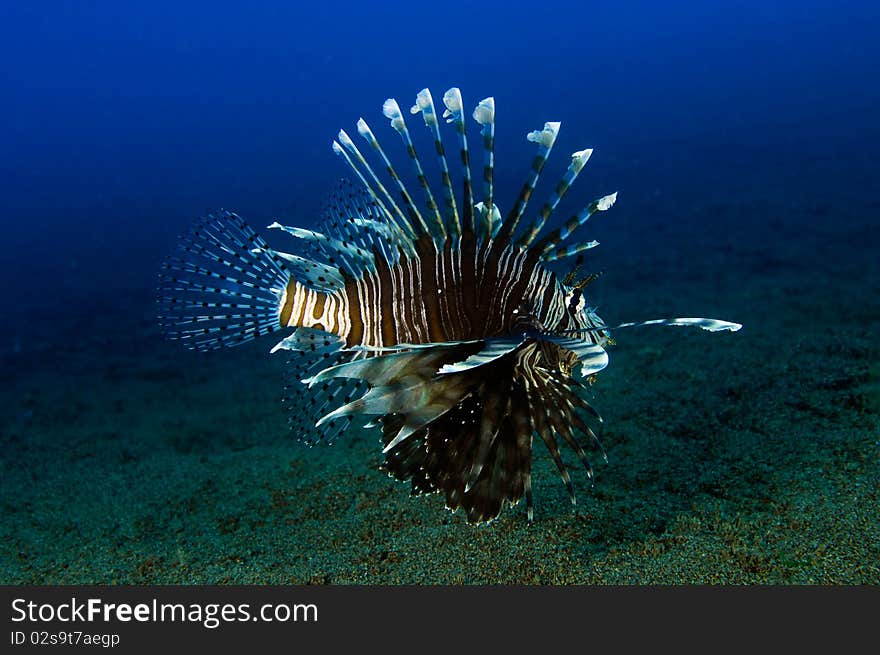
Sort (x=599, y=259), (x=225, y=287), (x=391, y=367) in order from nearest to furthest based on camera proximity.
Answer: (x=391, y=367), (x=225, y=287), (x=599, y=259)

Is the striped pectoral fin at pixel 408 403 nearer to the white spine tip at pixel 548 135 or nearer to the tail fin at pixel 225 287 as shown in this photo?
the tail fin at pixel 225 287

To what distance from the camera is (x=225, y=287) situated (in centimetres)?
385

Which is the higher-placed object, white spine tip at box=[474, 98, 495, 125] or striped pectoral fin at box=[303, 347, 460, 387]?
white spine tip at box=[474, 98, 495, 125]

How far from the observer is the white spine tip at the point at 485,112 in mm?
3104

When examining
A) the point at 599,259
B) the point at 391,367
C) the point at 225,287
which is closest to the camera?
the point at 391,367

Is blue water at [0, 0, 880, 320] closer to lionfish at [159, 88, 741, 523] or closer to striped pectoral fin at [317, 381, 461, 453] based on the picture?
lionfish at [159, 88, 741, 523]

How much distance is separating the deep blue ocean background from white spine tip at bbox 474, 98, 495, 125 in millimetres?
2124

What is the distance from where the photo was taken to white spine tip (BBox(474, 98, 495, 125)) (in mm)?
3104

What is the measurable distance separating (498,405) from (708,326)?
0.92 m

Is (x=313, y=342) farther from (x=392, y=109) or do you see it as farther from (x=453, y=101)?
(x=453, y=101)

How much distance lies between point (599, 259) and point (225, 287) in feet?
34.9

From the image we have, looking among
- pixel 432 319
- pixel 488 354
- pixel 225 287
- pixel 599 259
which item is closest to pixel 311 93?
pixel 599 259

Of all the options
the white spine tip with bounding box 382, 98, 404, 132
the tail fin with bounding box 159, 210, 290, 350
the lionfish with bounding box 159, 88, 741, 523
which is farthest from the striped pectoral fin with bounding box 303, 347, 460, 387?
the white spine tip with bounding box 382, 98, 404, 132

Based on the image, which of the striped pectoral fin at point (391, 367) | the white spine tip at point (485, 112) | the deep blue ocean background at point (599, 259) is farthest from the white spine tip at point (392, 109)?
the deep blue ocean background at point (599, 259)
